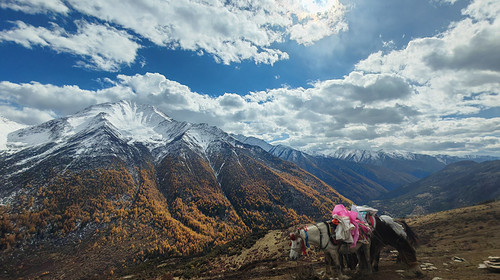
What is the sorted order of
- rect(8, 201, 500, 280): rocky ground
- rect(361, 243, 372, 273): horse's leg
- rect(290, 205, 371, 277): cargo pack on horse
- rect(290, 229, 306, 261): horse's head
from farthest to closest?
rect(8, 201, 500, 280): rocky ground
rect(361, 243, 372, 273): horse's leg
rect(290, 229, 306, 261): horse's head
rect(290, 205, 371, 277): cargo pack on horse

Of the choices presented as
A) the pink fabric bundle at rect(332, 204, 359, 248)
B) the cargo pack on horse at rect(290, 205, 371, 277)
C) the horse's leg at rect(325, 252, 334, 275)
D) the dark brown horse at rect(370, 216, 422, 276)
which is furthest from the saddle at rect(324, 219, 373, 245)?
the horse's leg at rect(325, 252, 334, 275)

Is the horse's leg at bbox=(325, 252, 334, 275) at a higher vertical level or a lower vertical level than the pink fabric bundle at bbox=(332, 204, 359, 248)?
lower

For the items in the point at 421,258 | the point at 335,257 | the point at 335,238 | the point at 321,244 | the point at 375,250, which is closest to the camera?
the point at 335,238

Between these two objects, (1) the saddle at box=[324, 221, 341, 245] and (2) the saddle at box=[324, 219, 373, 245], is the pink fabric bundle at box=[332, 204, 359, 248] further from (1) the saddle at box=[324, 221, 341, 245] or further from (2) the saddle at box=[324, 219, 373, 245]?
(1) the saddle at box=[324, 221, 341, 245]

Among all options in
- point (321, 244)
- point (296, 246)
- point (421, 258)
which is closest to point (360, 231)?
point (321, 244)

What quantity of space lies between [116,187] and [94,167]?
36232 millimetres

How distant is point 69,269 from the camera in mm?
91875

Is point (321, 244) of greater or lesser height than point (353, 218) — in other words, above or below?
below

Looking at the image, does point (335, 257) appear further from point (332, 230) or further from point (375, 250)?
point (375, 250)

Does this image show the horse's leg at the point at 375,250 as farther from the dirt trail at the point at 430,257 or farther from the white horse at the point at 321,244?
the white horse at the point at 321,244

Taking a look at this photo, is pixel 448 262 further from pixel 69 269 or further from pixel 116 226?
pixel 116 226

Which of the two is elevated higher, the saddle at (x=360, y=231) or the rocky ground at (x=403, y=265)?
the saddle at (x=360, y=231)

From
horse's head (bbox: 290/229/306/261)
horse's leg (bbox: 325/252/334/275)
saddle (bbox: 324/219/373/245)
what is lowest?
horse's leg (bbox: 325/252/334/275)

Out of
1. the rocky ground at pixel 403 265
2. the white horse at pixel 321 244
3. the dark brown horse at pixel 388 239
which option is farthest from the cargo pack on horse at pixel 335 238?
the rocky ground at pixel 403 265
